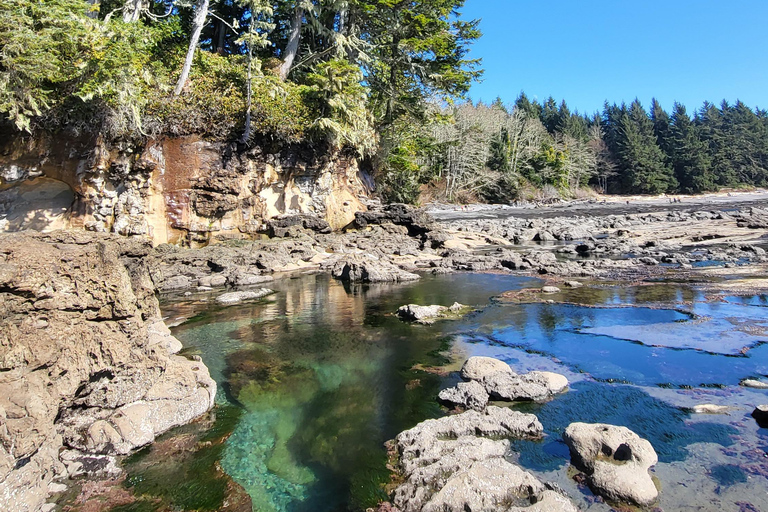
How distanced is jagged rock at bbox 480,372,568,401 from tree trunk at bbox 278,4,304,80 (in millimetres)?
21389

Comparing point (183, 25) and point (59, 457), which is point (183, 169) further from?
point (59, 457)

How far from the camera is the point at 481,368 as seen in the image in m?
6.23

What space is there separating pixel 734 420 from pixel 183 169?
19850 millimetres

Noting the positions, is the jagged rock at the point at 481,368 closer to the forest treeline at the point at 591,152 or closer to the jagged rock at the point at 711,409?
the jagged rock at the point at 711,409

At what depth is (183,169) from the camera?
62.5 feet

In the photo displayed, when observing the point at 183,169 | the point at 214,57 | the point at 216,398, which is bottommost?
the point at 216,398

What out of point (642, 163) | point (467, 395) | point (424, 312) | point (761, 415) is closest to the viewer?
point (761, 415)

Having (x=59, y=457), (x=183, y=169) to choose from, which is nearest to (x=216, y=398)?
(x=59, y=457)

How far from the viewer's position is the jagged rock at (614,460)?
362cm

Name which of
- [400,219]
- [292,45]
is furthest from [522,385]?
[292,45]

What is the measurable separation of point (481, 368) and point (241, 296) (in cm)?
834

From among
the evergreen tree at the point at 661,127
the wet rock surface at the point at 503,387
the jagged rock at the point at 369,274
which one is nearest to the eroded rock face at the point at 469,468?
the wet rock surface at the point at 503,387

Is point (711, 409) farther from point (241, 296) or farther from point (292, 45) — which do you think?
point (292, 45)

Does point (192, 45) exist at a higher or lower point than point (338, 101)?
higher
